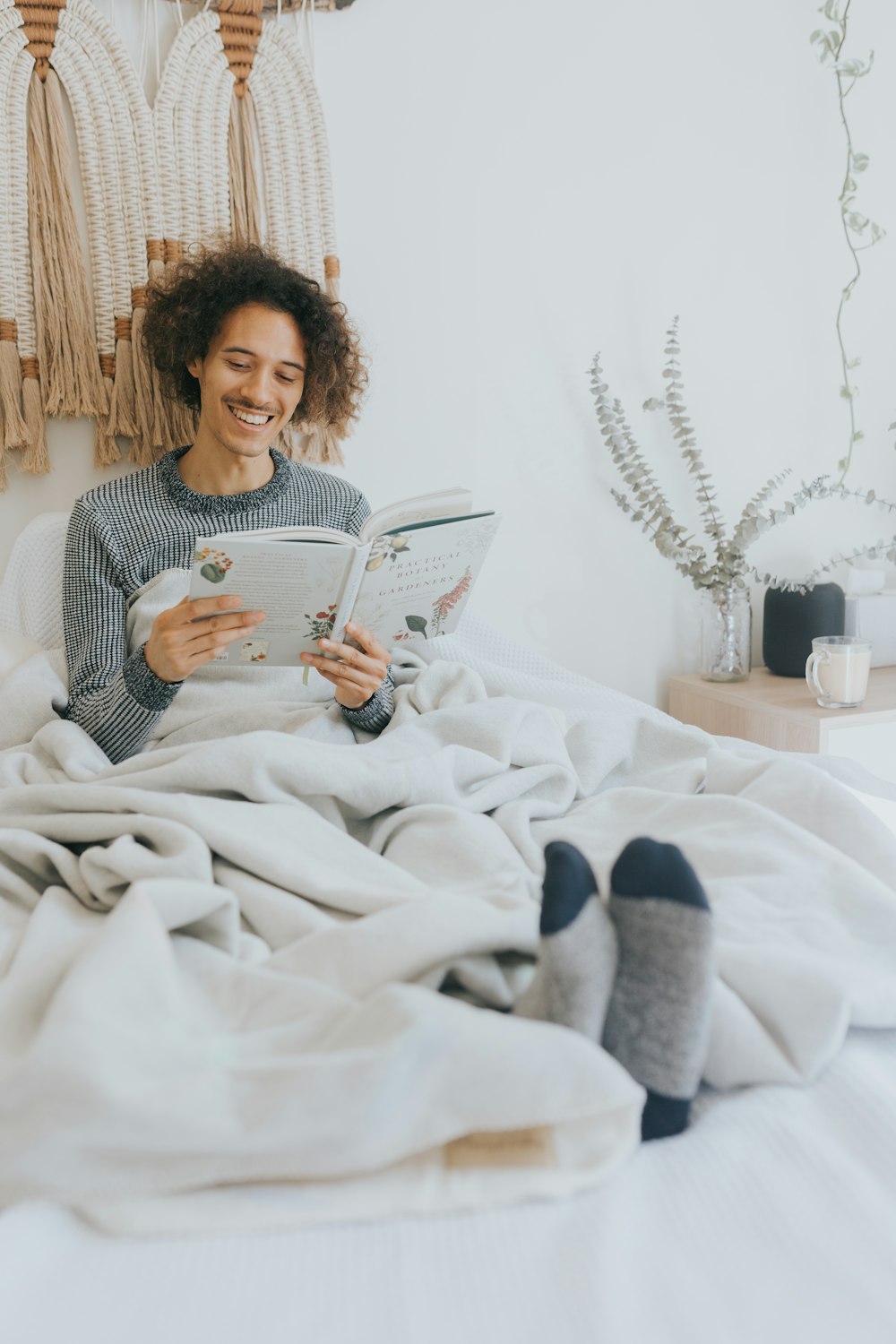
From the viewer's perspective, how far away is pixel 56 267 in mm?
1655

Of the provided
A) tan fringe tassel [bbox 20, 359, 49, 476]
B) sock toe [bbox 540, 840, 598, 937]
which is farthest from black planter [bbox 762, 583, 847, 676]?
sock toe [bbox 540, 840, 598, 937]

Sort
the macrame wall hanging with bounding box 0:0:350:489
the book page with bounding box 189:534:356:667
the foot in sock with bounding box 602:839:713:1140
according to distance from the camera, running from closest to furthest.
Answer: the foot in sock with bounding box 602:839:713:1140, the book page with bounding box 189:534:356:667, the macrame wall hanging with bounding box 0:0:350:489

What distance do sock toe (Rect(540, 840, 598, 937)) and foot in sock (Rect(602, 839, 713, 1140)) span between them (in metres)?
0.03

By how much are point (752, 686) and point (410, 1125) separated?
1.54 m

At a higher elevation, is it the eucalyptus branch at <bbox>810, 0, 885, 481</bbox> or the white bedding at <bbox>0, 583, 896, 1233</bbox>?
the eucalyptus branch at <bbox>810, 0, 885, 481</bbox>

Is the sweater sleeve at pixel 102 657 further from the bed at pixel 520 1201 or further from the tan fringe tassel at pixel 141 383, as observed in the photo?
the bed at pixel 520 1201

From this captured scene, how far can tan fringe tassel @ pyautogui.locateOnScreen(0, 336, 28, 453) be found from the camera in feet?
5.38

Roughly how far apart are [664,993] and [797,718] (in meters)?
1.22

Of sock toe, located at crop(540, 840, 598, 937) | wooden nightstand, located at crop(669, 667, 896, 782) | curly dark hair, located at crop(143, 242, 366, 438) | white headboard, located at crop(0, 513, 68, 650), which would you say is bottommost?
wooden nightstand, located at crop(669, 667, 896, 782)

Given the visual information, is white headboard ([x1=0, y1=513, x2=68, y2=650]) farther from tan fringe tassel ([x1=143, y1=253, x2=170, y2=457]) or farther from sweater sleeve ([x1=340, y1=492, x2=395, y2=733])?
sweater sleeve ([x1=340, y1=492, x2=395, y2=733])

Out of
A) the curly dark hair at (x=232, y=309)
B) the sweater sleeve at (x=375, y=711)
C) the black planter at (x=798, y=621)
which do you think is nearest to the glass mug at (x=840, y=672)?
the black planter at (x=798, y=621)

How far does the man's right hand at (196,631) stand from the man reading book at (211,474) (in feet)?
0.37

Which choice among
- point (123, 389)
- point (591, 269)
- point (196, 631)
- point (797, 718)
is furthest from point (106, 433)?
point (797, 718)

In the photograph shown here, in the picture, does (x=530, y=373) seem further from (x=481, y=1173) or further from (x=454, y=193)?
(x=481, y=1173)
